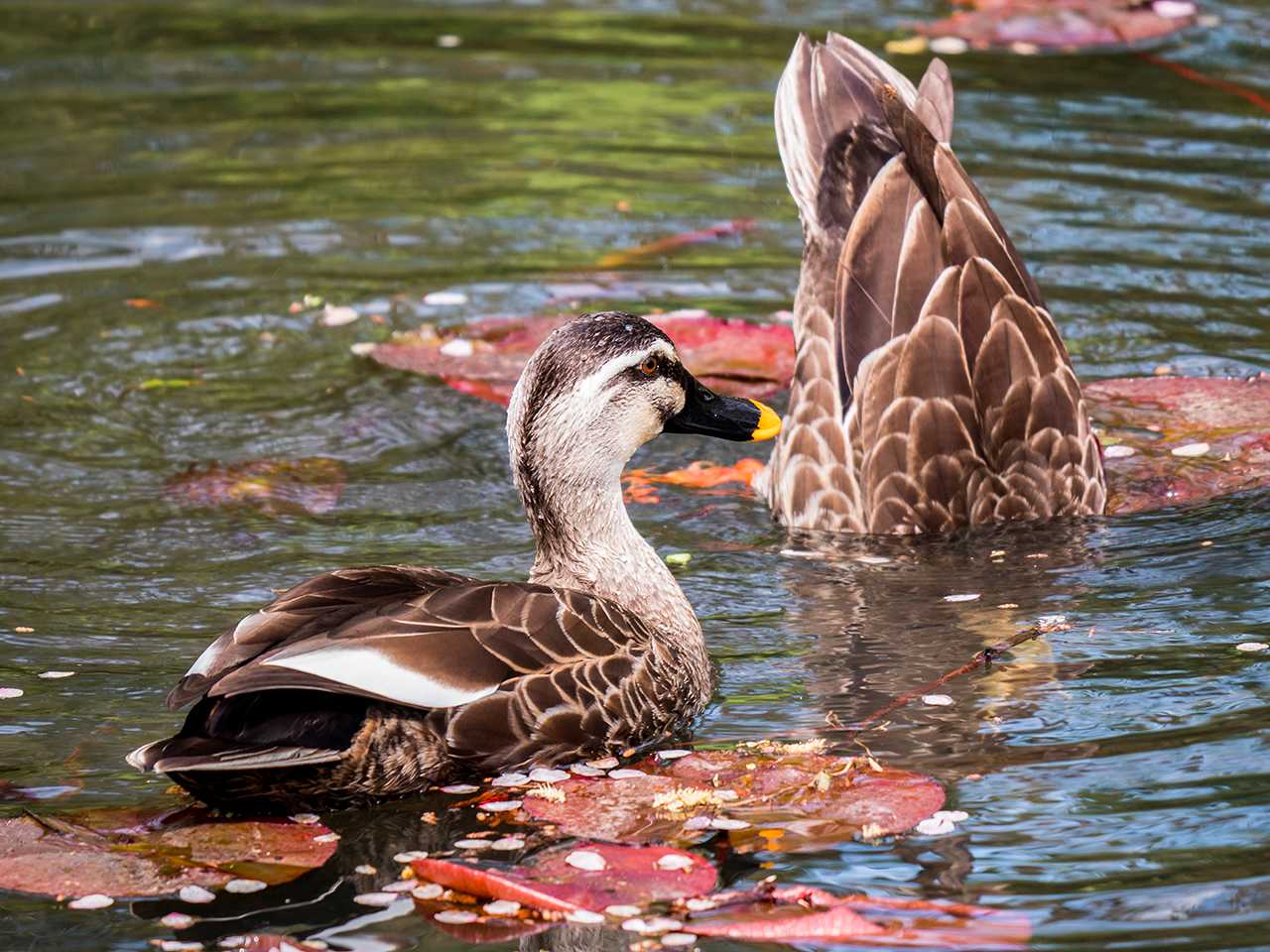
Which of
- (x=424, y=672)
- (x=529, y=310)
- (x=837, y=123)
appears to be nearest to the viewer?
(x=424, y=672)

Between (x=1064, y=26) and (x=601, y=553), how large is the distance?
9093 millimetres

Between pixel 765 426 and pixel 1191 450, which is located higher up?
pixel 765 426

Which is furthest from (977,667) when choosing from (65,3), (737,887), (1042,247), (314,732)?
(65,3)

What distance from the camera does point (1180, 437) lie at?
8602 millimetres

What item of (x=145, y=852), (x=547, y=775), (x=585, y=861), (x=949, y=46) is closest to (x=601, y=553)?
(x=547, y=775)

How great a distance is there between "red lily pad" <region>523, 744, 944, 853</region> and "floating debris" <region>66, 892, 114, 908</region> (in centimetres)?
119

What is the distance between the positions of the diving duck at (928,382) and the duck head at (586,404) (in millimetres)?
1312

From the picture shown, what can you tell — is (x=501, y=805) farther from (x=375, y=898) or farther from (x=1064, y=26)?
(x=1064, y=26)

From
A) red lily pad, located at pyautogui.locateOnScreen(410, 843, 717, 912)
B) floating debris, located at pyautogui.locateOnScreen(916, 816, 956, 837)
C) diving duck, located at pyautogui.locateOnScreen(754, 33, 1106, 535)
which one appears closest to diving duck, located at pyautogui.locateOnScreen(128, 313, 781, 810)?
red lily pad, located at pyautogui.locateOnScreen(410, 843, 717, 912)

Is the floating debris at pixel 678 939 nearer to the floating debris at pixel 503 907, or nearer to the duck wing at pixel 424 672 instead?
the floating debris at pixel 503 907

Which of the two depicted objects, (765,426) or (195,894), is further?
(765,426)

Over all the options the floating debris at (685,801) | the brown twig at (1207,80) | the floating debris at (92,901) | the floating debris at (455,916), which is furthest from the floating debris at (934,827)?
the brown twig at (1207,80)

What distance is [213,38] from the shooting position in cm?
1483

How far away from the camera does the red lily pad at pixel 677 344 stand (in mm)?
9164
